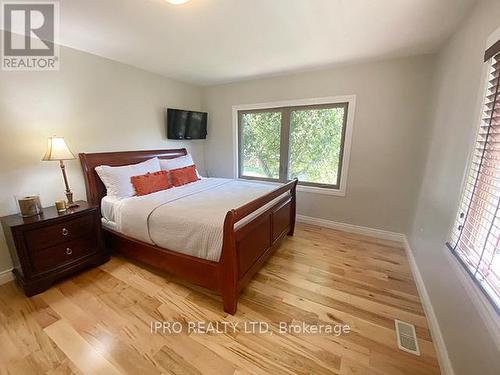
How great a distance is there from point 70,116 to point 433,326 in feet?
13.3

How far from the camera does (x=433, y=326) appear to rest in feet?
5.13

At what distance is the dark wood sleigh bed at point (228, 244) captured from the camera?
65.7 inches

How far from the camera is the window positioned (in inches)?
42.5

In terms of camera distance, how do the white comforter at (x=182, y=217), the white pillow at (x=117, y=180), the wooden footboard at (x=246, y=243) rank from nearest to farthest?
the wooden footboard at (x=246, y=243)
the white comforter at (x=182, y=217)
the white pillow at (x=117, y=180)

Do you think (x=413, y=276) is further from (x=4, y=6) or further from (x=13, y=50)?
(x=13, y=50)

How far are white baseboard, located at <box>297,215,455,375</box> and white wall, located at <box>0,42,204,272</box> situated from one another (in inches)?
121

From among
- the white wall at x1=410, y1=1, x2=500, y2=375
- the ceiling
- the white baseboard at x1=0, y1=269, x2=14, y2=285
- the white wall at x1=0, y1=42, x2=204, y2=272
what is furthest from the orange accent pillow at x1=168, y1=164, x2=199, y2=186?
the white wall at x1=410, y1=1, x2=500, y2=375

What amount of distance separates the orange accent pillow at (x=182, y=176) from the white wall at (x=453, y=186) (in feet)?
9.74

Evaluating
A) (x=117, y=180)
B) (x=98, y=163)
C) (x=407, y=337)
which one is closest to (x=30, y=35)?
(x=98, y=163)

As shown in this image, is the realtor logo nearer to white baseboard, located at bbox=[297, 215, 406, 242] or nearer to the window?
the window

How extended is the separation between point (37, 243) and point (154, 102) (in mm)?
2397

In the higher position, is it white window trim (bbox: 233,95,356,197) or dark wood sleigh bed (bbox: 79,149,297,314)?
white window trim (bbox: 233,95,356,197)

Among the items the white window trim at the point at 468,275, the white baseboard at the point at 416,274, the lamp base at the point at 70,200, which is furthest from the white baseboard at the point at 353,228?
the lamp base at the point at 70,200

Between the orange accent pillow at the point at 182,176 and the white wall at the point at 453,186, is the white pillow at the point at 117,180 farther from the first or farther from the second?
the white wall at the point at 453,186
